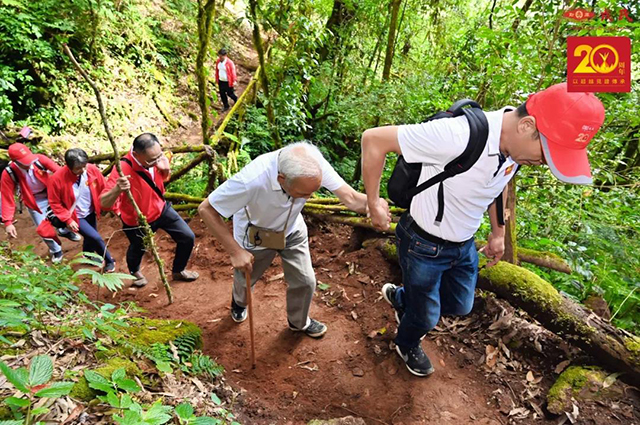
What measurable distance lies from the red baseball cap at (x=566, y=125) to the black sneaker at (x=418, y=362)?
83.9 inches

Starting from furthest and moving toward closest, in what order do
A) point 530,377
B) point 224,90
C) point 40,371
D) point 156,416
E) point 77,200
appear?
point 224,90, point 77,200, point 530,377, point 156,416, point 40,371

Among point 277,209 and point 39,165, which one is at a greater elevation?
point 277,209

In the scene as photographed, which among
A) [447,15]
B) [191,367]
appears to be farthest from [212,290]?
[447,15]

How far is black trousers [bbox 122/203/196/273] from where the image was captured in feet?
15.7

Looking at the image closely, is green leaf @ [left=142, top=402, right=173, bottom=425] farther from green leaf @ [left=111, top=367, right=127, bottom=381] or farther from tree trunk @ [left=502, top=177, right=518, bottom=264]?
tree trunk @ [left=502, top=177, right=518, bottom=264]

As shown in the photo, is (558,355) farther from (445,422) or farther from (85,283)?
(85,283)

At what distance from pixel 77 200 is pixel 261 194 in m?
3.55

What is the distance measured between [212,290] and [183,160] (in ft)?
16.8

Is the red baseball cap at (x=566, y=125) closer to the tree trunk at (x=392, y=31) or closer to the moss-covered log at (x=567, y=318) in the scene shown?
the moss-covered log at (x=567, y=318)

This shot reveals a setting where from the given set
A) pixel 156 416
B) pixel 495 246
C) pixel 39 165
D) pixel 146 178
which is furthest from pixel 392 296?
pixel 39 165

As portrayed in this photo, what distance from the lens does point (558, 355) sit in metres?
3.58

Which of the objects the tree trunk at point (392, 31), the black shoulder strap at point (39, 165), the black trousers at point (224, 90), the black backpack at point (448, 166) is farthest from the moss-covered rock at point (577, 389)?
the black trousers at point (224, 90)

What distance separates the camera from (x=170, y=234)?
4.93 metres

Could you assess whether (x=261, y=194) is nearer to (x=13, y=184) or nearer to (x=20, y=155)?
(x=20, y=155)
